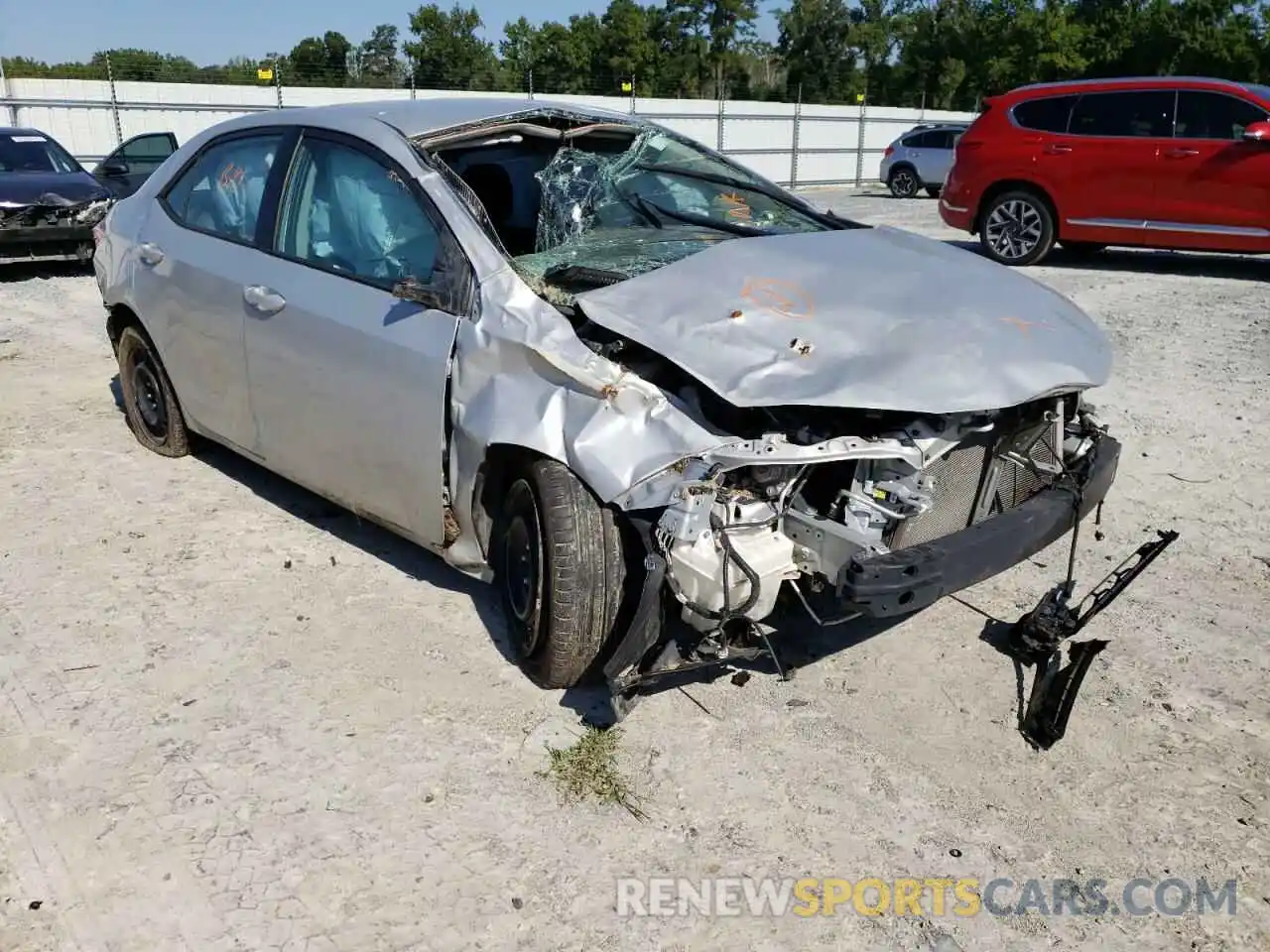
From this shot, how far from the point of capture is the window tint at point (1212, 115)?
9398 millimetres

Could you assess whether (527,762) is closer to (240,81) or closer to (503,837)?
(503,837)

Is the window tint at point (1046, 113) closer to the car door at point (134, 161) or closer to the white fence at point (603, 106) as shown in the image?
the white fence at point (603, 106)

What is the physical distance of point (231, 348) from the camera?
432 cm

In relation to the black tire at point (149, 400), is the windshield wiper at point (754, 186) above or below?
above

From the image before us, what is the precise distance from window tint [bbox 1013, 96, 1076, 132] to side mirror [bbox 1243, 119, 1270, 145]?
1.61 metres

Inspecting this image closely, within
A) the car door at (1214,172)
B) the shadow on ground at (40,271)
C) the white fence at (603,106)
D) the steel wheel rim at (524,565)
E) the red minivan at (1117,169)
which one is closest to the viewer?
the steel wheel rim at (524,565)

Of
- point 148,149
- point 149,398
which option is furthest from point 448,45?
point 149,398

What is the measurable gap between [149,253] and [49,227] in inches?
285

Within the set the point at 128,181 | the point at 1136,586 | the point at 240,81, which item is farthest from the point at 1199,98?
the point at 240,81

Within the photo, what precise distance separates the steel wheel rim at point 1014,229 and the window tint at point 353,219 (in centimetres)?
837

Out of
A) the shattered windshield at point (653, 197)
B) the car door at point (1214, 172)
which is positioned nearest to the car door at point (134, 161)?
the shattered windshield at point (653, 197)

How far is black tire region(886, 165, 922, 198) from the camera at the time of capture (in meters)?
22.0

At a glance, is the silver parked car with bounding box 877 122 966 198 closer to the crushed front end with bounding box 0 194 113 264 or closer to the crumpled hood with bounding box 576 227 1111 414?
the crushed front end with bounding box 0 194 113 264

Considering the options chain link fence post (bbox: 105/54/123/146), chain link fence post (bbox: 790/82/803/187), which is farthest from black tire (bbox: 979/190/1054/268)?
chain link fence post (bbox: 790/82/803/187)
